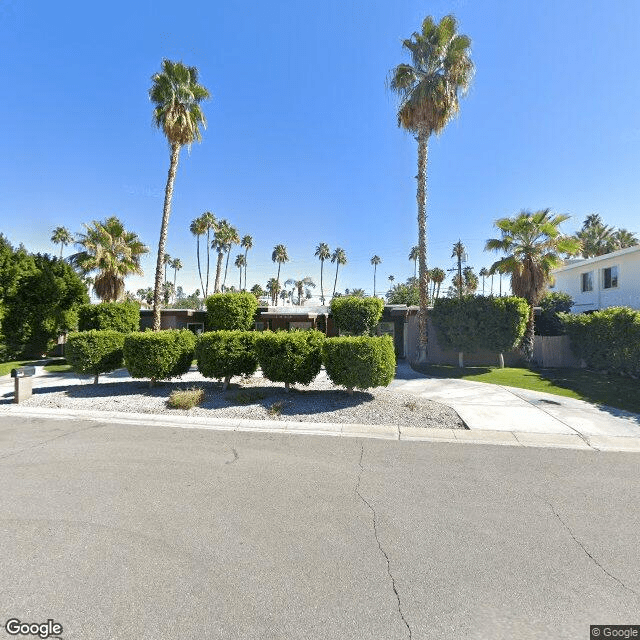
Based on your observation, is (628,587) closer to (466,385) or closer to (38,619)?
(38,619)

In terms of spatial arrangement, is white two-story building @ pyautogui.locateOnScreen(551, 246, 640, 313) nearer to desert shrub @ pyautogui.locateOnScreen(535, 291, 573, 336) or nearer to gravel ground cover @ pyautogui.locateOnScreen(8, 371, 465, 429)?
desert shrub @ pyautogui.locateOnScreen(535, 291, 573, 336)

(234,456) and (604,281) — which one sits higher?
(604,281)

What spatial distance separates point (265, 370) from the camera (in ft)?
36.1

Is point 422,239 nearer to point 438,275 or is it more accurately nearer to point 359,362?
point 359,362

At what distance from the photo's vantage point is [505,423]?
8.71 meters

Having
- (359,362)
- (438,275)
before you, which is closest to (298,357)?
(359,362)

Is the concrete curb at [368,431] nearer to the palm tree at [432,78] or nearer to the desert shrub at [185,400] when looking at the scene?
the desert shrub at [185,400]

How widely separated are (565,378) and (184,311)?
2310 centimetres

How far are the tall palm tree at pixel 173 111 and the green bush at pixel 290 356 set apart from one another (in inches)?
441

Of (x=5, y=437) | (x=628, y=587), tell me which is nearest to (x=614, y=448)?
(x=628, y=587)

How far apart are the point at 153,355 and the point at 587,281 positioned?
2878 centimetres

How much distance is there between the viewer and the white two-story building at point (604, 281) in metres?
20.7

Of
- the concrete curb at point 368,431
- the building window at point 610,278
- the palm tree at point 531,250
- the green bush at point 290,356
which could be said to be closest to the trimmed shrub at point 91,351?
the concrete curb at point 368,431

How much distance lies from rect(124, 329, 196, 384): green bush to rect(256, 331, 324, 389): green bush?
132 inches
